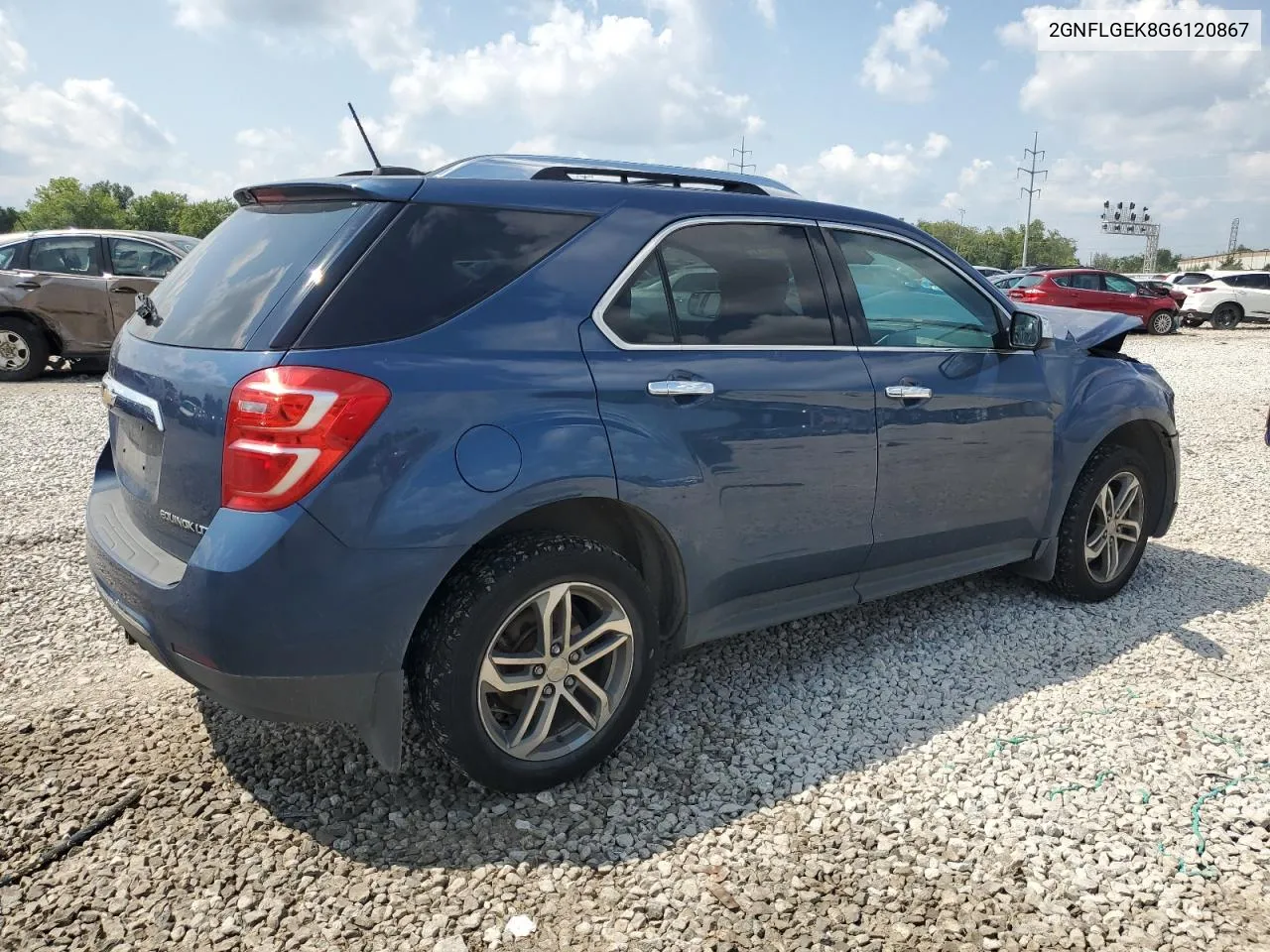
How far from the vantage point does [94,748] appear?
10.5 feet

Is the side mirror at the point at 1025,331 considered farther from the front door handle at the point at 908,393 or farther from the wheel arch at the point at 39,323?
the wheel arch at the point at 39,323

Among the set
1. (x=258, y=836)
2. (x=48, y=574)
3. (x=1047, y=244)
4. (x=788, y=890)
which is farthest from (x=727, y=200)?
(x=1047, y=244)

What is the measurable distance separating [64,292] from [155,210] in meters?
128

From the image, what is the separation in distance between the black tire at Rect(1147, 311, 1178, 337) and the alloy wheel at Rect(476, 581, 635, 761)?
86.7 feet

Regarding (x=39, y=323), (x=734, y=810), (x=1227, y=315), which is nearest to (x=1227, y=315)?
(x=1227, y=315)

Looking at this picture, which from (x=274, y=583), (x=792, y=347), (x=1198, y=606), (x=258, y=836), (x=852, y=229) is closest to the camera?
(x=274, y=583)

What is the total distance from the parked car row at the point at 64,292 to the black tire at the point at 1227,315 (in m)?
27.9

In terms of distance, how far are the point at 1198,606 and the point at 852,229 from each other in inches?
104

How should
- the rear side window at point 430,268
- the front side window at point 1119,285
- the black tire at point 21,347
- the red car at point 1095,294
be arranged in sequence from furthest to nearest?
the front side window at point 1119,285 → the red car at point 1095,294 → the black tire at point 21,347 → the rear side window at point 430,268

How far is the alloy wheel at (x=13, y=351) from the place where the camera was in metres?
11.3

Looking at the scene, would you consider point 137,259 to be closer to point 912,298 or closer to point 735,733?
point 912,298

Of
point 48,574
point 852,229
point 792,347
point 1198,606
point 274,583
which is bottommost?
point 1198,606

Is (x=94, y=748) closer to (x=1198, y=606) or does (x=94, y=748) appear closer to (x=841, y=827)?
(x=841, y=827)

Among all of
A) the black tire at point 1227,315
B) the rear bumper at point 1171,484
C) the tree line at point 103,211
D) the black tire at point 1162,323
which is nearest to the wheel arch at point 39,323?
the rear bumper at point 1171,484
